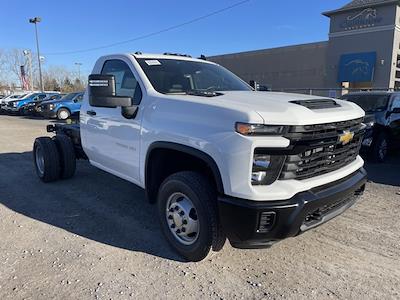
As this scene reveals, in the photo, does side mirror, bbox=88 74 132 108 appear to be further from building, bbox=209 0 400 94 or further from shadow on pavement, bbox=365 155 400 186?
building, bbox=209 0 400 94

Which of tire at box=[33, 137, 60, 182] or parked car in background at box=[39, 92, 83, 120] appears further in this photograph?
parked car in background at box=[39, 92, 83, 120]

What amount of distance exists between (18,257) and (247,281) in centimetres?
219

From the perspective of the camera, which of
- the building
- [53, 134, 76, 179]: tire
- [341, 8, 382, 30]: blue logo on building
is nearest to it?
[53, 134, 76, 179]: tire

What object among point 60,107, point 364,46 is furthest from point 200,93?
point 364,46

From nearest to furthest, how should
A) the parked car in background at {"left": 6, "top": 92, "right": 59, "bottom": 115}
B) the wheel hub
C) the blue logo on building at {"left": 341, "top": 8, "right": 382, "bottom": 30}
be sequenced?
1. the wheel hub
2. the parked car in background at {"left": 6, "top": 92, "right": 59, "bottom": 115}
3. the blue logo on building at {"left": 341, "top": 8, "right": 382, "bottom": 30}

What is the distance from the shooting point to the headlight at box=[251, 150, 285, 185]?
281 cm

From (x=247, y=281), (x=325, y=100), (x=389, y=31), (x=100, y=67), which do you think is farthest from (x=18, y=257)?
(x=389, y=31)

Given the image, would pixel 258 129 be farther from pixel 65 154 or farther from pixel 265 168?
pixel 65 154

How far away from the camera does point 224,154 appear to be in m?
2.88

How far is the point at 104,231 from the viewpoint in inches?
163

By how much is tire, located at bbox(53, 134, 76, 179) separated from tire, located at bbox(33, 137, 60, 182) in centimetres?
7

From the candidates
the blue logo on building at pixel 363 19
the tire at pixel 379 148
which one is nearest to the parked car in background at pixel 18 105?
the tire at pixel 379 148

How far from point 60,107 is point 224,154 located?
19.4m

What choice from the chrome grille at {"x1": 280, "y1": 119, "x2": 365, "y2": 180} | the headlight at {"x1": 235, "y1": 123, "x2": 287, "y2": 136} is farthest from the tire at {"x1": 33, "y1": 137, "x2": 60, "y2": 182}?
the chrome grille at {"x1": 280, "y1": 119, "x2": 365, "y2": 180}
